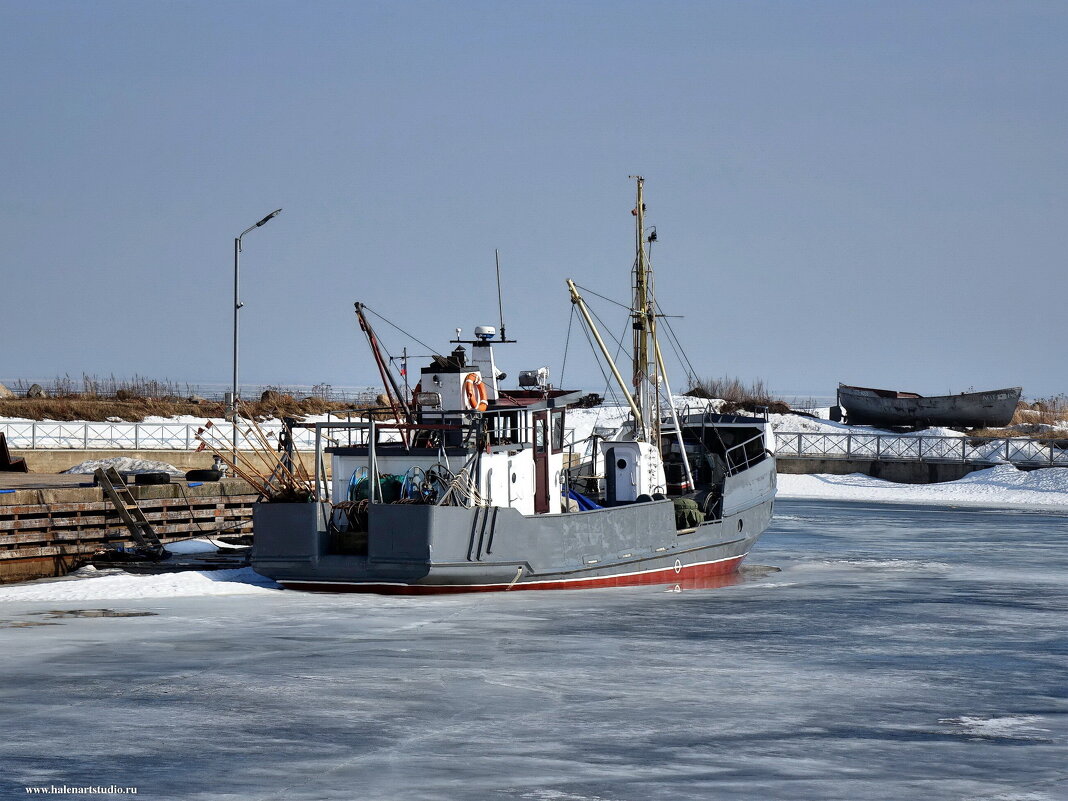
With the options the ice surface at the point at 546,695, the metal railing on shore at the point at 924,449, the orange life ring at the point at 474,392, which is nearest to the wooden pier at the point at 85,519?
the ice surface at the point at 546,695

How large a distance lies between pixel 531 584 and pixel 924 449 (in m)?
40.0

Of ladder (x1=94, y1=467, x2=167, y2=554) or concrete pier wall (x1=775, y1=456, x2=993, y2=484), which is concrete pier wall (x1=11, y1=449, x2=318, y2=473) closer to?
ladder (x1=94, y1=467, x2=167, y2=554)

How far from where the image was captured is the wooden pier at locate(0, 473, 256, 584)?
926 inches

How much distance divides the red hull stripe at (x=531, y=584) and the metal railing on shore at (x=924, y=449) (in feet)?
98.1

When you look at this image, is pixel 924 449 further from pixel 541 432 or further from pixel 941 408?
pixel 541 432

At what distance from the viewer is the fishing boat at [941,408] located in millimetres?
67938

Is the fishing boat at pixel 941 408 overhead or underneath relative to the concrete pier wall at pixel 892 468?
overhead

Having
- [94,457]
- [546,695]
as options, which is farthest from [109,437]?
[546,695]

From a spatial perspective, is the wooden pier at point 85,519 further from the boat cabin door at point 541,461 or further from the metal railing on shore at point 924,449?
the metal railing on shore at point 924,449

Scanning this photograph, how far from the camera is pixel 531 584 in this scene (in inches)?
873

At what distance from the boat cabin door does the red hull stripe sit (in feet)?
5.63

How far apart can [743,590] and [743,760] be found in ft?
42.0

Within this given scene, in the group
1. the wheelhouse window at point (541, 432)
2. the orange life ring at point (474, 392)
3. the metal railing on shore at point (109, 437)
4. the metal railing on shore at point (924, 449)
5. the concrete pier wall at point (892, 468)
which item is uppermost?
the orange life ring at point (474, 392)

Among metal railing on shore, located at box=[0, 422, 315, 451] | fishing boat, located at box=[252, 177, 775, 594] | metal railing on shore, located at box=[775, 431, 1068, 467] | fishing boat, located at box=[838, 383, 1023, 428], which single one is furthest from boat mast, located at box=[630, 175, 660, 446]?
fishing boat, located at box=[838, 383, 1023, 428]
